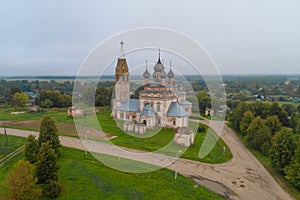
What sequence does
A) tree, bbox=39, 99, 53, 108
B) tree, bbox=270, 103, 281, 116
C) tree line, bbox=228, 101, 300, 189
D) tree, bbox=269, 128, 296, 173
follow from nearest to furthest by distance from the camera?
tree line, bbox=228, 101, 300, 189, tree, bbox=269, 128, 296, 173, tree, bbox=270, 103, 281, 116, tree, bbox=39, 99, 53, 108

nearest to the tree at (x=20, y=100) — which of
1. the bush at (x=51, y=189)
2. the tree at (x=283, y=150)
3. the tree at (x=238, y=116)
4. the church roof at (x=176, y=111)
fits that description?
the church roof at (x=176, y=111)

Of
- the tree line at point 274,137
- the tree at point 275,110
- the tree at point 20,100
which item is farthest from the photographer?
the tree at point 20,100

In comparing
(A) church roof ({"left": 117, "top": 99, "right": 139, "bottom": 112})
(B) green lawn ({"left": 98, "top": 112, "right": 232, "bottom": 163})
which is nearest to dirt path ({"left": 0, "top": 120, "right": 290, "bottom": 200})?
(B) green lawn ({"left": 98, "top": 112, "right": 232, "bottom": 163})

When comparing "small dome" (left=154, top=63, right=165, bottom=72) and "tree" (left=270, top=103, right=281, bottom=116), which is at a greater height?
"small dome" (left=154, top=63, right=165, bottom=72)

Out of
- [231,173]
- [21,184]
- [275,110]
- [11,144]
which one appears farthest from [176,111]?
[21,184]

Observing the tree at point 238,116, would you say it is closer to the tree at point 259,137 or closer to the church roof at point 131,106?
the tree at point 259,137

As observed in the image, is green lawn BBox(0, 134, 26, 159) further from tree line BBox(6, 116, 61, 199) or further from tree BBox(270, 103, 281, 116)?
tree BBox(270, 103, 281, 116)
